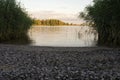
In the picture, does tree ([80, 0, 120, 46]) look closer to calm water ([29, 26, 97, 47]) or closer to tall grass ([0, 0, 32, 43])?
calm water ([29, 26, 97, 47])

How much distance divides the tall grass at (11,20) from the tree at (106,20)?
361 inches

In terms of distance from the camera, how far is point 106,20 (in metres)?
25.7

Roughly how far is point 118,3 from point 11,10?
14.0m

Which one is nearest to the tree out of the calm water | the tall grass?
the calm water

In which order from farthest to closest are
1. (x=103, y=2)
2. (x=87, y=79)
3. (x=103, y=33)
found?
(x=103, y=33) < (x=103, y=2) < (x=87, y=79)

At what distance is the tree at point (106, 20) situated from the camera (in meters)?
24.3

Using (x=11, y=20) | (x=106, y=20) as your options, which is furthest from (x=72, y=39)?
(x=106, y=20)

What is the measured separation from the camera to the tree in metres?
24.3

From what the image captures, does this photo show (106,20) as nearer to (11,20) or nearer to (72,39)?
(11,20)

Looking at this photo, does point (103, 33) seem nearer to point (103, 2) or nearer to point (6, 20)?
point (103, 2)

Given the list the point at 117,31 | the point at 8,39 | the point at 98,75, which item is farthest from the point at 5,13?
the point at 98,75

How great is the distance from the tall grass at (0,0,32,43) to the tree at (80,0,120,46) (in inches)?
361

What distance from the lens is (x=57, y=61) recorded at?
14125mm

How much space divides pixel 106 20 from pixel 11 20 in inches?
473
